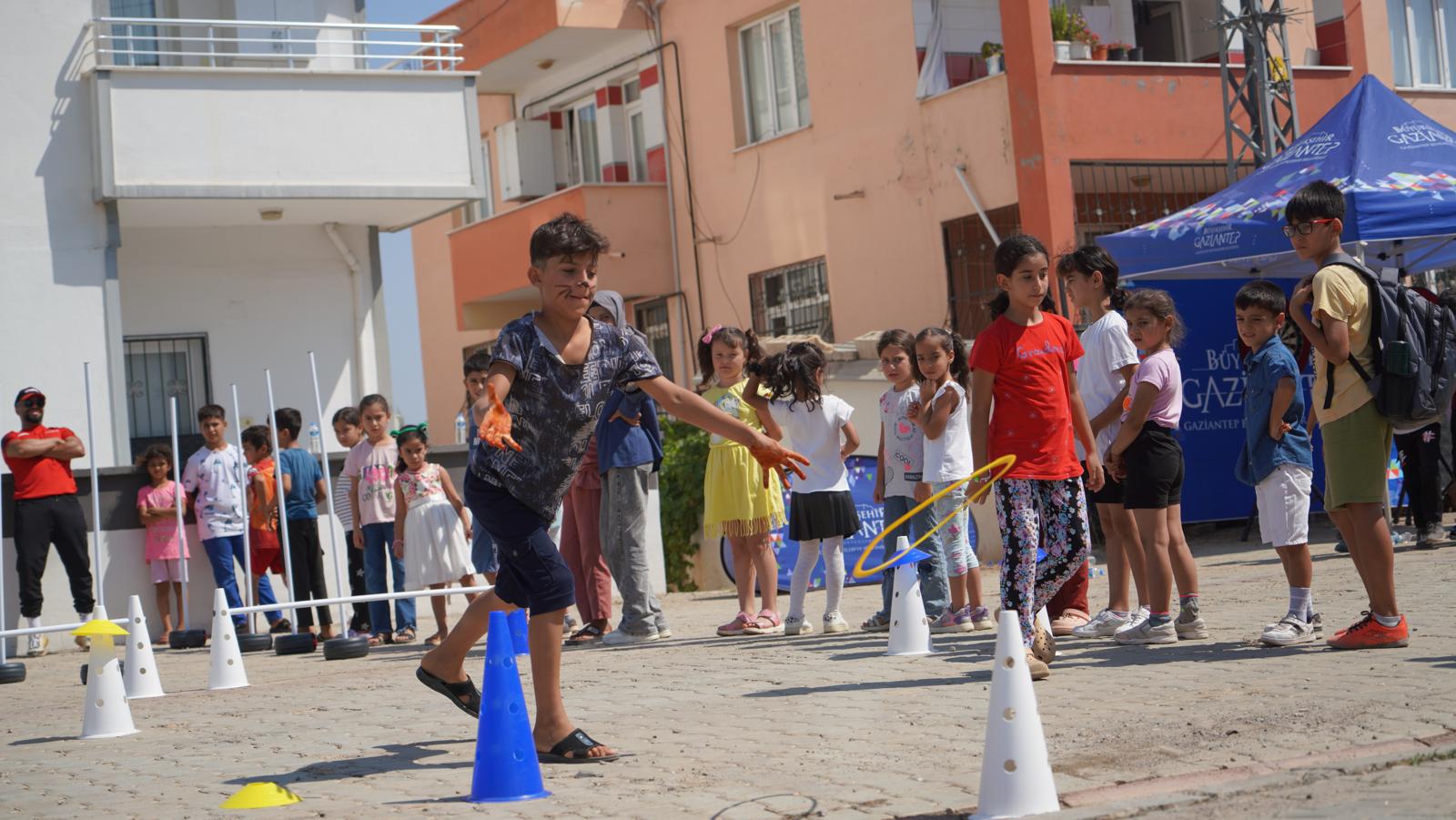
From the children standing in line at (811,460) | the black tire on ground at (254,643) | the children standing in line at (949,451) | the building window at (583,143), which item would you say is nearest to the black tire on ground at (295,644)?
the black tire on ground at (254,643)

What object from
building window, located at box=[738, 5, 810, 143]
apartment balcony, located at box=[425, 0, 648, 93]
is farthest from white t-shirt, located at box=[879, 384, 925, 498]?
apartment balcony, located at box=[425, 0, 648, 93]

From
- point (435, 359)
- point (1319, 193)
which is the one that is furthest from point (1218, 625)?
point (435, 359)

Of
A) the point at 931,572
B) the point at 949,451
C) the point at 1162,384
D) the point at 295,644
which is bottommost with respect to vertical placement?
the point at 295,644

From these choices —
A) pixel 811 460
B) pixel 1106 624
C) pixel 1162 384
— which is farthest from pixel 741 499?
pixel 1162 384

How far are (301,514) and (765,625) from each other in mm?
4798

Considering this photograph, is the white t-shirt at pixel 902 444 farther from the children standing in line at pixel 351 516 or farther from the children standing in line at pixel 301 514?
the children standing in line at pixel 301 514

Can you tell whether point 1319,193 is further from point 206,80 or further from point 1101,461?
point 206,80

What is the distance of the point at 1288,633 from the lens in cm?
775

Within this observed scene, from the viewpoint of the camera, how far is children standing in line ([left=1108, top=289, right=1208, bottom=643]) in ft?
26.8

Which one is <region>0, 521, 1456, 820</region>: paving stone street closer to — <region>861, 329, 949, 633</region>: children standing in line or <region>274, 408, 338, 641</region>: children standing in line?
<region>861, 329, 949, 633</region>: children standing in line

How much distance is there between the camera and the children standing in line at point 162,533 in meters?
13.8

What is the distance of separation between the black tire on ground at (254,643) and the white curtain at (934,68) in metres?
11.4

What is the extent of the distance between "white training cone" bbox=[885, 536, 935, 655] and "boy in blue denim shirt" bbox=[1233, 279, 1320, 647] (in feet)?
5.70

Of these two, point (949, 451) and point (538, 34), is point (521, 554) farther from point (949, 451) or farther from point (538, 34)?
point (538, 34)
